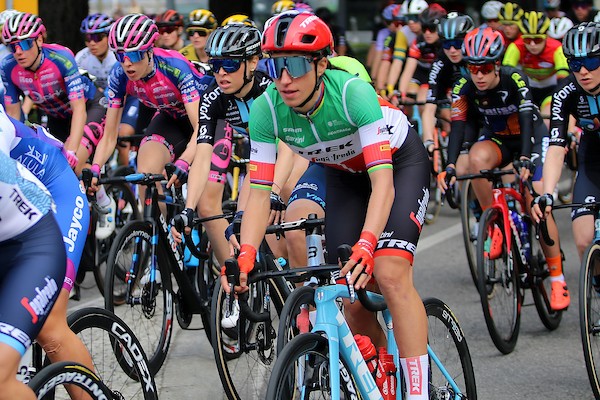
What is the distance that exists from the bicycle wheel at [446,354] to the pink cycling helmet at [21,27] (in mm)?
4778

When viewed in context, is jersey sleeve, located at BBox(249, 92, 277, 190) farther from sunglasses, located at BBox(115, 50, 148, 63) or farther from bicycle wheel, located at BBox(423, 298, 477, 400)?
sunglasses, located at BBox(115, 50, 148, 63)

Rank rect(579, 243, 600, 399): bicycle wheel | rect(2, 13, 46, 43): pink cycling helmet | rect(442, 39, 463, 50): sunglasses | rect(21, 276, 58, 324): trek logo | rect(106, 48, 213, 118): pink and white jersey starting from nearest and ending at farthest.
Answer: rect(21, 276, 58, 324): trek logo, rect(579, 243, 600, 399): bicycle wheel, rect(106, 48, 213, 118): pink and white jersey, rect(2, 13, 46, 43): pink cycling helmet, rect(442, 39, 463, 50): sunglasses

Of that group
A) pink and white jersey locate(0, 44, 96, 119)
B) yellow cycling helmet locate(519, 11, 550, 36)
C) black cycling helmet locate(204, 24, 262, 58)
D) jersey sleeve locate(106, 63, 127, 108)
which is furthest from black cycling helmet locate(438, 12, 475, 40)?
black cycling helmet locate(204, 24, 262, 58)

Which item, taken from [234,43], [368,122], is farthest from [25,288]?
[234,43]

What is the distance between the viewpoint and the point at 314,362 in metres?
4.40

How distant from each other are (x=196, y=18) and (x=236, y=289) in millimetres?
8467

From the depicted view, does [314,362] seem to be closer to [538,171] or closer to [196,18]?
[538,171]

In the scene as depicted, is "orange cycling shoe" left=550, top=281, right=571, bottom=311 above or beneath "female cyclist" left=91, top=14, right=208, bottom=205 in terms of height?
beneath

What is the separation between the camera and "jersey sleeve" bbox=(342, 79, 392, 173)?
473 cm

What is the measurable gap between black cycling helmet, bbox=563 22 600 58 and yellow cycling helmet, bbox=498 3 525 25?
6.12 meters

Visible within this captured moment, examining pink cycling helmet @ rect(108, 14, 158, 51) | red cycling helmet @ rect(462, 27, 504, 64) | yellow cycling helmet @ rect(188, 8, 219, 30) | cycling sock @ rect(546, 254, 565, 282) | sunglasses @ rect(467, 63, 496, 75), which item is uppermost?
pink cycling helmet @ rect(108, 14, 158, 51)

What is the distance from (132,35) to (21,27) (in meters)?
1.48

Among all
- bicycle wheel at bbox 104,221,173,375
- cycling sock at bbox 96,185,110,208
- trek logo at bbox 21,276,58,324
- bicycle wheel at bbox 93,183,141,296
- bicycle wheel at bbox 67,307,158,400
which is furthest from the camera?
bicycle wheel at bbox 93,183,141,296

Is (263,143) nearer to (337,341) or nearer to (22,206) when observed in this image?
(337,341)
